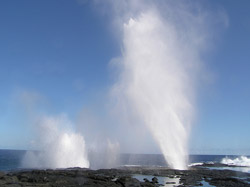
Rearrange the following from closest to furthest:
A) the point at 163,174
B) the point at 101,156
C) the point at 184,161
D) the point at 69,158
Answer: the point at 163,174 → the point at 184,161 → the point at 69,158 → the point at 101,156

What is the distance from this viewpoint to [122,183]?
3531cm

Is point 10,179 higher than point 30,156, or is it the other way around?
point 30,156

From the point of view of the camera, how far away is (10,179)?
35594 millimetres

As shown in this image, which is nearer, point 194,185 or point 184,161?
point 194,185

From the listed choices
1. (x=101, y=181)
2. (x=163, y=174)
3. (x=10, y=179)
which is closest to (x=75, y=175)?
(x=101, y=181)

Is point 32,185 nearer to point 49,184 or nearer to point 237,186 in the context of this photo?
point 49,184

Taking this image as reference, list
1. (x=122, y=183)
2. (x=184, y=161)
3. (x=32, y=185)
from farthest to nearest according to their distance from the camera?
(x=184, y=161) → (x=122, y=183) → (x=32, y=185)

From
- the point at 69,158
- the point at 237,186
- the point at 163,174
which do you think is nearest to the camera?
the point at 237,186

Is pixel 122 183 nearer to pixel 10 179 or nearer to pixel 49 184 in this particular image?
pixel 49 184

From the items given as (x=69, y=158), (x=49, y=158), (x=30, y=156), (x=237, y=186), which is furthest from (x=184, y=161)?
(x=30, y=156)

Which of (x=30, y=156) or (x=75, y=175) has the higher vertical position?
(x=30, y=156)

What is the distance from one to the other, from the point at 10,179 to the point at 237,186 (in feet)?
113

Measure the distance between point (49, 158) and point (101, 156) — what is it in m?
17.0

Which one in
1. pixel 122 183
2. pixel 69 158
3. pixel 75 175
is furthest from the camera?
pixel 69 158
